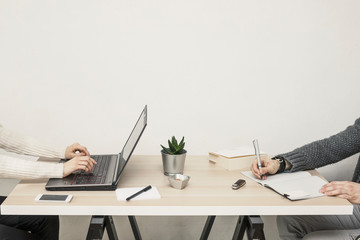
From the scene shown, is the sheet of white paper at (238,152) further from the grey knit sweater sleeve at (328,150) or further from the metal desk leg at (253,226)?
the metal desk leg at (253,226)

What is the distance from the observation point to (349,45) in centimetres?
221

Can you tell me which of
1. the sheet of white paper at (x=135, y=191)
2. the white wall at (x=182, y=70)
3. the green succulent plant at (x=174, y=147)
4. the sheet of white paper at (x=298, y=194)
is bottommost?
the sheet of white paper at (x=298, y=194)

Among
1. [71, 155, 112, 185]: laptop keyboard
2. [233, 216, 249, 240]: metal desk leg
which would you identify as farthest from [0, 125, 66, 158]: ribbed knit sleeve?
[233, 216, 249, 240]: metal desk leg

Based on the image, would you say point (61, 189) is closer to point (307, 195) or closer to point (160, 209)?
point (160, 209)

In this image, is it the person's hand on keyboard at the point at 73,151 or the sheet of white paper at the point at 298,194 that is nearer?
the sheet of white paper at the point at 298,194

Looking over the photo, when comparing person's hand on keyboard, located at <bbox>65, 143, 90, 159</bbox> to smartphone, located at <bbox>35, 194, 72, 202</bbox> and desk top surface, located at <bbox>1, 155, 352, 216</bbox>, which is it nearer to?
desk top surface, located at <bbox>1, 155, 352, 216</bbox>

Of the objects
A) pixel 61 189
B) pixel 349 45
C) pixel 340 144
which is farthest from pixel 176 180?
pixel 349 45

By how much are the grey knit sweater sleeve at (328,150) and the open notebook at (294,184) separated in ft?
0.26

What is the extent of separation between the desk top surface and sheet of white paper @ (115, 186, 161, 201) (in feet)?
0.07

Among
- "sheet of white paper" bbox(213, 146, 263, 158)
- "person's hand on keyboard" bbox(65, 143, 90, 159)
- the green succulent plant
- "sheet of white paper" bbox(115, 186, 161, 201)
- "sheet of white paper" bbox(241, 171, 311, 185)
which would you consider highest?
the green succulent plant

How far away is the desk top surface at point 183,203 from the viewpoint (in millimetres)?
1207

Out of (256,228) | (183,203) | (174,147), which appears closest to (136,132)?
(174,147)

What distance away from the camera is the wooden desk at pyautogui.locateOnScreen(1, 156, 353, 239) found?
1.21 m

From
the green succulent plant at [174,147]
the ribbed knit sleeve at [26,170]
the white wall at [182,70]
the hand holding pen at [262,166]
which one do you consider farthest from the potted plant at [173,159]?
the white wall at [182,70]
